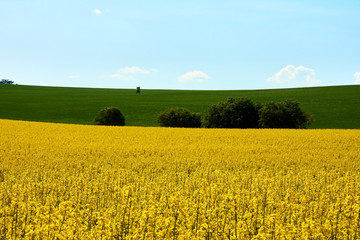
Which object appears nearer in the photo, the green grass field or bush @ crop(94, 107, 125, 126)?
bush @ crop(94, 107, 125, 126)

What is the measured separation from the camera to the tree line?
37.8 meters

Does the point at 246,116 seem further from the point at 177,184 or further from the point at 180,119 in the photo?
the point at 177,184

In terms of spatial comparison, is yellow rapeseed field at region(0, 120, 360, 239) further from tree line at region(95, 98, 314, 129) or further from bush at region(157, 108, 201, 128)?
bush at region(157, 108, 201, 128)

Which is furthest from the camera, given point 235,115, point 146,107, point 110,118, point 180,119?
point 146,107

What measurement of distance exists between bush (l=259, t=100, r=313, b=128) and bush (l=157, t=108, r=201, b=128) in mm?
7019

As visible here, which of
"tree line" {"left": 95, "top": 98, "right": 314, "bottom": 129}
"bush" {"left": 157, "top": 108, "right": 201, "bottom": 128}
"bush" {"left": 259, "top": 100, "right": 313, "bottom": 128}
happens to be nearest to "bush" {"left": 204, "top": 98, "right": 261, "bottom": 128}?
"tree line" {"left": 95, "top": 98, "right": 314, "bottom": 129}

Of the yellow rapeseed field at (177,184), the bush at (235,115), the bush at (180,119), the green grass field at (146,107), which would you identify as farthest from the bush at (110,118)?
the yellow rapeseed field at (177,184)

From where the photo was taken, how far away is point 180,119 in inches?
1608

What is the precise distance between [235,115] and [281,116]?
4424 mm

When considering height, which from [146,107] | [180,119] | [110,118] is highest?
[146,107]

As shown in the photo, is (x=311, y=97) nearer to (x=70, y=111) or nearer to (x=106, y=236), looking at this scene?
(x=70, y=111)

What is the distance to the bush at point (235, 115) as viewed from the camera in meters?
39.0

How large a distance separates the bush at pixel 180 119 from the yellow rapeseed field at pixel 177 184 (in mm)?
11698

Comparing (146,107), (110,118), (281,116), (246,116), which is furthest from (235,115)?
(146,107)
